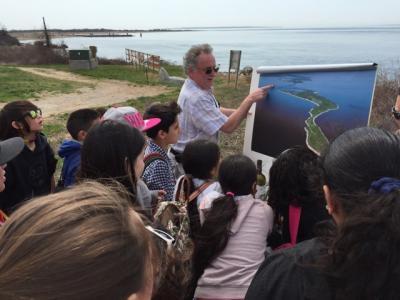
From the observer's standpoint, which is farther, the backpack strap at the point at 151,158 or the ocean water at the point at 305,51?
the ocean water at the point at 305,51

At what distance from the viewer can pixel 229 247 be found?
7.09 feet

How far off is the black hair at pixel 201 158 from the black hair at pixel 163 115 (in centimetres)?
26

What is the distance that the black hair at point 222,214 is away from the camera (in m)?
2.15

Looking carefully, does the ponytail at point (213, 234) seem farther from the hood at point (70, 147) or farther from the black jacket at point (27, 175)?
the black jacket at point (27, 175)

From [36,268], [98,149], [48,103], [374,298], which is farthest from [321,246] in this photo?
[48,103]

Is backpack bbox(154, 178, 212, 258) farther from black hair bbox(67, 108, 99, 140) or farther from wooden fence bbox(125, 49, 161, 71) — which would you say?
wooden fence bbox(125, 49, 161, 71)

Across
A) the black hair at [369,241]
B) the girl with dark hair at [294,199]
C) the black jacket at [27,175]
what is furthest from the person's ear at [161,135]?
the black hair at [369,241]

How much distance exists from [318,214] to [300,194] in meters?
0.14

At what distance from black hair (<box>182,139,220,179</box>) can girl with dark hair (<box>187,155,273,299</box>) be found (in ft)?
1.77

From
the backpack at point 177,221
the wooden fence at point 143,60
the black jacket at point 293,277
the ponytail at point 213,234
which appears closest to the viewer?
the black jacket at point 293,277

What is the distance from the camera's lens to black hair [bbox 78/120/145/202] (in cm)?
218

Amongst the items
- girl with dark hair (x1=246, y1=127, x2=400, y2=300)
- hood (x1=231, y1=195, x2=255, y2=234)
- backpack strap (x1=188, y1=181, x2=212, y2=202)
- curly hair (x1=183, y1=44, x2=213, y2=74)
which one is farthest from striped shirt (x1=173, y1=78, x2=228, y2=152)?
girl with dark hair (x1=246, y1=127, x2=400, y2=300)

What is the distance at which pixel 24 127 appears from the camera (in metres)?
3.09

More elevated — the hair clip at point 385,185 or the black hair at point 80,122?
the hair clip at point 385,185
